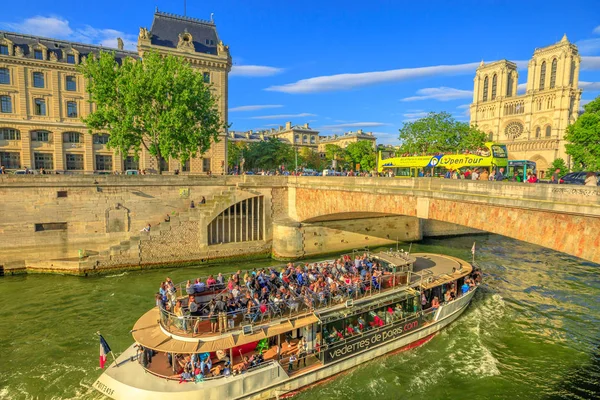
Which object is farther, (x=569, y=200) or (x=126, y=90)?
(x=126, y=90)

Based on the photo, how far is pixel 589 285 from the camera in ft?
81.2

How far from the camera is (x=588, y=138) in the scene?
39.3 m

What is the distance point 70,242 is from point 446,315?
29.1m

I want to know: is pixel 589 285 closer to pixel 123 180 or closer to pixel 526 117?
pixel 123 180

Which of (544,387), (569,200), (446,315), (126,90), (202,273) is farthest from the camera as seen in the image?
(126,90)

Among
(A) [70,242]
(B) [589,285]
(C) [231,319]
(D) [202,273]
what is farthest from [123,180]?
(B) [589,285]

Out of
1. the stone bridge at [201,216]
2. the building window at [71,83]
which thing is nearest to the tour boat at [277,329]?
the stone bridge at [201,216]

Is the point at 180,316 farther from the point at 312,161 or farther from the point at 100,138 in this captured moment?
the point at 312,161

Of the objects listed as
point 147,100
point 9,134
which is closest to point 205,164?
point 147,100

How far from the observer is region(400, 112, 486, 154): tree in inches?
2099

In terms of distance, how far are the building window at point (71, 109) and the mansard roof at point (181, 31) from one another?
1396cm

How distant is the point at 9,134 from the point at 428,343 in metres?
53.9

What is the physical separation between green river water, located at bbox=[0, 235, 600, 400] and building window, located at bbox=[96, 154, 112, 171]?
2623 centimetres

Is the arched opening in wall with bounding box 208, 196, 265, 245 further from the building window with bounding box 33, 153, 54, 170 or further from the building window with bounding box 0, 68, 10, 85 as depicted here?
the building window with bounding box 0, 68, 10, 85
